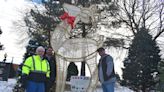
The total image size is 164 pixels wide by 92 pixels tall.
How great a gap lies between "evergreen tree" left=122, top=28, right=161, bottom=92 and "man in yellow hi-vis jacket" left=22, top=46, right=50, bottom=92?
55.9ft

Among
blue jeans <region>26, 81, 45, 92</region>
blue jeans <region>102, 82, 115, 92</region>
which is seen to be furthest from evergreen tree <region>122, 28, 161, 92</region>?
blue jeans <region>26, 81, 45, 92</region>

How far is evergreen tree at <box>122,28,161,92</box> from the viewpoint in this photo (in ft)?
89.9

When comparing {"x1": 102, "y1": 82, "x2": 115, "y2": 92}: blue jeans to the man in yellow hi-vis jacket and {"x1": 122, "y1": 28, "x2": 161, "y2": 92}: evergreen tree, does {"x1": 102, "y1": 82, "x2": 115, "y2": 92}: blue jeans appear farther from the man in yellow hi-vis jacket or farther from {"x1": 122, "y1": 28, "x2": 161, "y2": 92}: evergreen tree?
{"x1": 122, "y1": 28, "x2": 161, "y2": 92}: evergreen tree

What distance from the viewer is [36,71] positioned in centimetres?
1090

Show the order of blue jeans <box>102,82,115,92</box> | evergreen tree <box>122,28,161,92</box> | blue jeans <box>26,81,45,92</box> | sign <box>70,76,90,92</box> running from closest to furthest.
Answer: blue jeans <box>26,81,45,92</box> < blue jeans <box>102,82,115,92</box> < sign <box>70,76,90,92</box> < evergreen tree <box>122,28,161,92</box>

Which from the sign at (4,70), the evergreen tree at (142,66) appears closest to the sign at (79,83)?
the sign at (4,70)

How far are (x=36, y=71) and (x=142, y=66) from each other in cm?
1727

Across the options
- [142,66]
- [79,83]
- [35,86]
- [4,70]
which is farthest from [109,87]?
[142,66]

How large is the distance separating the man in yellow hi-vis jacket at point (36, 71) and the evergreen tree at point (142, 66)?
17047 mm

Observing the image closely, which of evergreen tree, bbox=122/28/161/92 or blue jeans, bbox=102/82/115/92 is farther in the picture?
evergreen tree, bbox=122/28/161/92

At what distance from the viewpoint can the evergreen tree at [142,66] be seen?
27406 millimetres

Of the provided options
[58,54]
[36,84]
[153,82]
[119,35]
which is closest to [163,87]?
[153,82]

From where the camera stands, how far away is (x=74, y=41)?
1426 cm

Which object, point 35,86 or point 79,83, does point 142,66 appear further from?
point 35,86
